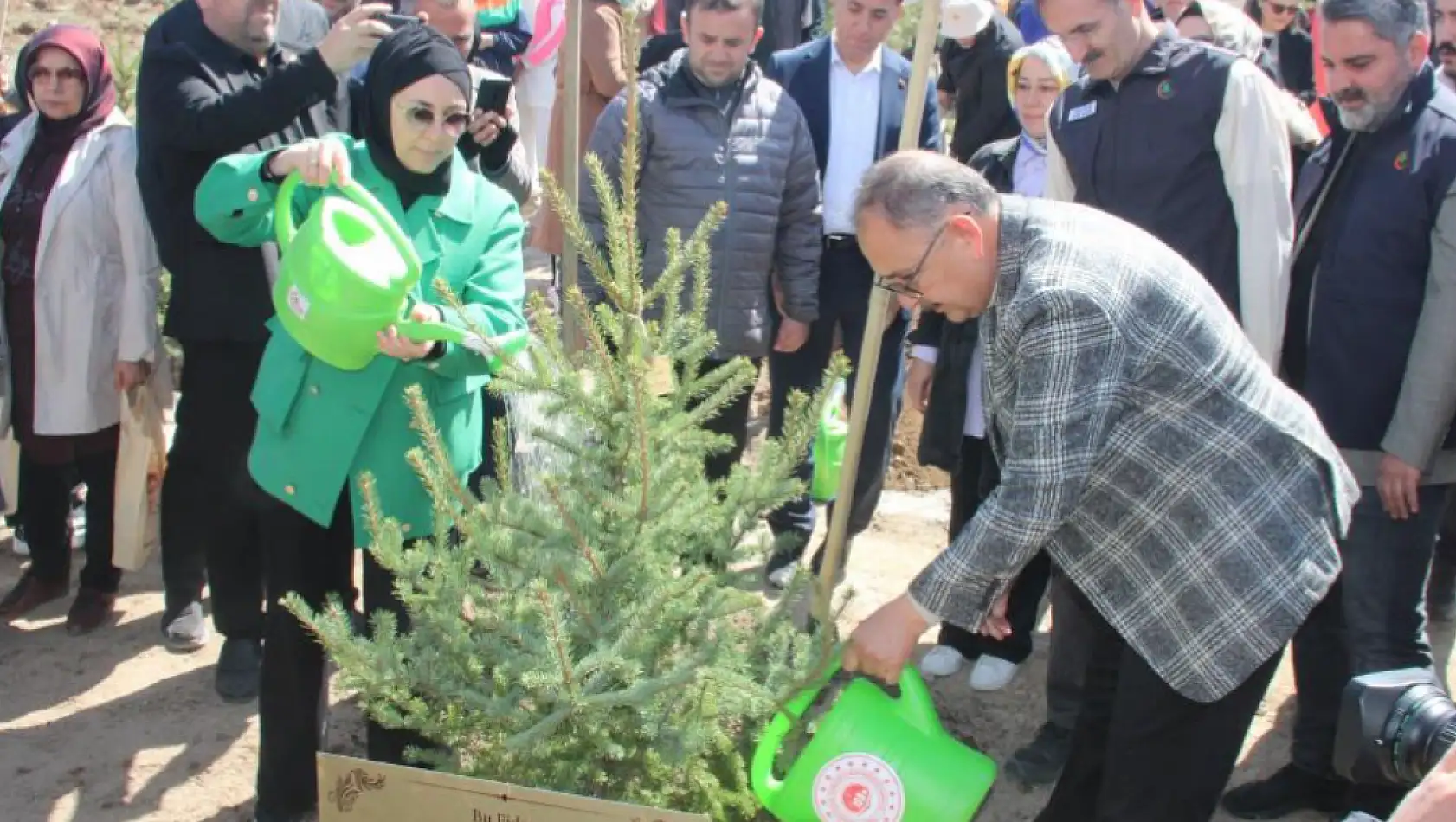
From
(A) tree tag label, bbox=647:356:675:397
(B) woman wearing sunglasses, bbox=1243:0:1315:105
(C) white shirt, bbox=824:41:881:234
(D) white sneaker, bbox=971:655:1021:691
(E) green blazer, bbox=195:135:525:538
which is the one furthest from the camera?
(B) woman wearing sunglasses, bbox=1243:0:1315:105

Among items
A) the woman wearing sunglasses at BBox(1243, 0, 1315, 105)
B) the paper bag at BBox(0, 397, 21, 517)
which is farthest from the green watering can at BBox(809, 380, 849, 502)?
the woman wearing sunglasses at BBox(1243, 0, 1315, 105)

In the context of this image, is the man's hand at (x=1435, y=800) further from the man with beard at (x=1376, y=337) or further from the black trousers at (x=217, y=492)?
the black trousers at (x=217, y=492)

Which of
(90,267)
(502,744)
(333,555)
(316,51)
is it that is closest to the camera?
(502,744)

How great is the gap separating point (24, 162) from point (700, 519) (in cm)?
276

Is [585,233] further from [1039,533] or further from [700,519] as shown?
[1039,533]

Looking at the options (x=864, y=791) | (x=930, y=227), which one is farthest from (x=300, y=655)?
(x=930, y=227)

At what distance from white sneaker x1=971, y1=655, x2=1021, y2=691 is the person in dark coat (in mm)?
2400

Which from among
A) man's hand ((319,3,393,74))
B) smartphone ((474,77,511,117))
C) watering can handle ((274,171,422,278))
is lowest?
watering can handle ((274,171,422,278))

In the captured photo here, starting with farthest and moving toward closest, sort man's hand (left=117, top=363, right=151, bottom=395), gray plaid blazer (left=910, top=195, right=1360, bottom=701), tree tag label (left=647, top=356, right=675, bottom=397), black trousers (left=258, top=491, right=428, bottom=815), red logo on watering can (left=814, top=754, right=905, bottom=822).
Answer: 1. man's hand (left=117, top=363, right=151, bottom=395)
2. black trousers (left=258, top=491, right=428, bottom=815)
3. tree tag label (left=647, top=356, right=675, bottom=397)
4. red logo on watering can (left=814, top=754, right=905, bottom=822)
5. gray plaid blazer (left=910, top=195, right=1360, bottom=701)

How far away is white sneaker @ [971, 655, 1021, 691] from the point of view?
13.8 ft

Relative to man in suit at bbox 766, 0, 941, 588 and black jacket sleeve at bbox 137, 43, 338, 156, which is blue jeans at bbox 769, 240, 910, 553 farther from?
black jacket sleeve at bbox 137, 43, 338, 156

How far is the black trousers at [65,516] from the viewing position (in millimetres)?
4613

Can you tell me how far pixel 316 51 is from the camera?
3559 millimetres

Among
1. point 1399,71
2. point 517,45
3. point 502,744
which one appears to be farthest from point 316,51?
point 517,45
